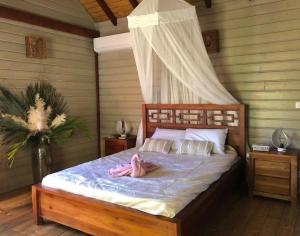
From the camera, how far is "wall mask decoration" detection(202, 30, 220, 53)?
393 cm

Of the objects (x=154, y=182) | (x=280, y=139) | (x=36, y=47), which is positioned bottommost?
(x=154, y=182)

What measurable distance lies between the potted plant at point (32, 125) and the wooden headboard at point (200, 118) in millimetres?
1209

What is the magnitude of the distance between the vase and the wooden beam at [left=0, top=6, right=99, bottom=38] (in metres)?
1.83

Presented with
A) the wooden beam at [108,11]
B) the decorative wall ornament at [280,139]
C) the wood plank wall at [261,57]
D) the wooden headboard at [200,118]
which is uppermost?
the wooden beam at [108,11]

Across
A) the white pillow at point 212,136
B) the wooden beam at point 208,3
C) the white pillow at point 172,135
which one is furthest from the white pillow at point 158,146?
the wooden beam at point 208,3

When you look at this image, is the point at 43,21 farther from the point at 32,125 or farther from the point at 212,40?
Answer: the point at 212,40

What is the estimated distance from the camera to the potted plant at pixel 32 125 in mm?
3611

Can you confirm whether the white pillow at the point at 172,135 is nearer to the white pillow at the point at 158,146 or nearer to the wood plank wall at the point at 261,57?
the white pillow at the point at 158,146

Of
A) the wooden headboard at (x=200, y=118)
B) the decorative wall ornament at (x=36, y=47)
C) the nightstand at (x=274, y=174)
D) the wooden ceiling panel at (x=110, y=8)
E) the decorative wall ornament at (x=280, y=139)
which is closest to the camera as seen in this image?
the nightstand at (x=274, y=174)

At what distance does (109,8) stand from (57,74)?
148cm

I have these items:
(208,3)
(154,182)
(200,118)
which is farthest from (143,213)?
(208,3)

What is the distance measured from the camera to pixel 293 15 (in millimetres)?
Answer: 3467

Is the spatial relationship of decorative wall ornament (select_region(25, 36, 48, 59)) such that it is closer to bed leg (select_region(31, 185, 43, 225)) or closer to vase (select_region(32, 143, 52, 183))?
vase (select_region(32, 143, 52, 183))

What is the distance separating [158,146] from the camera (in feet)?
12.6
